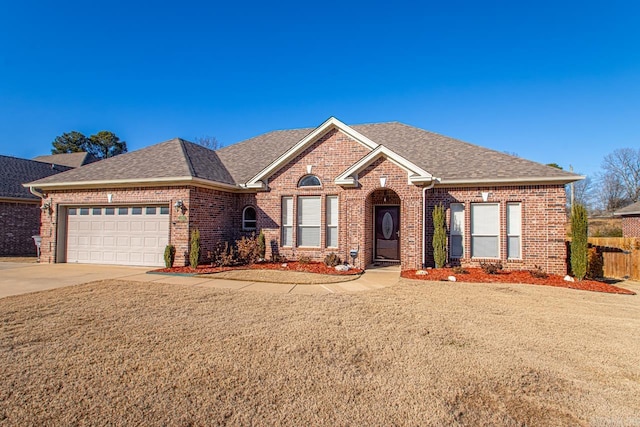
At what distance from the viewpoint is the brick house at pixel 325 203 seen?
11662mm

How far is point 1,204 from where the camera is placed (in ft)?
58.2

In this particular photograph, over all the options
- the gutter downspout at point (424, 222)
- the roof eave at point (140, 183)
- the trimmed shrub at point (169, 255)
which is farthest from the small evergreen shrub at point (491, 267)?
the trimmed shrub at point (169, 255)

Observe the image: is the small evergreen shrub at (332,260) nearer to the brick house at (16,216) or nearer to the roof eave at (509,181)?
the roof eave at (509,181)

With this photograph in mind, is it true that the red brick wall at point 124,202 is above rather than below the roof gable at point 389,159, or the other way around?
below

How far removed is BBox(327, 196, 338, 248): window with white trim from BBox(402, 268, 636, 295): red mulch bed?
302 cm

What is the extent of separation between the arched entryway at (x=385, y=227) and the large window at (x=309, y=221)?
2179 millimetres

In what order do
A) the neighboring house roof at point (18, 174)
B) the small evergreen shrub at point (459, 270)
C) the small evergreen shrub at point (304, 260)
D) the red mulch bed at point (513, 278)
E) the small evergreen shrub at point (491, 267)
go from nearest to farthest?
the red mulch bed at point (513, 278)
the small evergreen shrub at point (459, 270)
the small evergreen shrub at point (491, 267)
the small evergreen shrub at point (304, 260)
the neighboring house roof at point (18, 174)

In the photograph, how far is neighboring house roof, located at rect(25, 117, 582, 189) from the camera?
11.8 metres

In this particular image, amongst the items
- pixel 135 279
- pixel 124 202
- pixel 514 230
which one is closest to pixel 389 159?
pixel 514 230

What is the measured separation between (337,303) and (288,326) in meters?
1.89

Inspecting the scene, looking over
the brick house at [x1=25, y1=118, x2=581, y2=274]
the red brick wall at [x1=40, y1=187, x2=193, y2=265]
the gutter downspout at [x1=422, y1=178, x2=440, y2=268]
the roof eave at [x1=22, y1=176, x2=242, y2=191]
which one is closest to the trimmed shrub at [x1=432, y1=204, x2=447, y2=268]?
the gutter downspout at [x1=422, y1=178, x2=440, y2=268]

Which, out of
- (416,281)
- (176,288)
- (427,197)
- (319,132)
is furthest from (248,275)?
(427,197)

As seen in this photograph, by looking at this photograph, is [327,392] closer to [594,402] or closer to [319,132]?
[594,402]

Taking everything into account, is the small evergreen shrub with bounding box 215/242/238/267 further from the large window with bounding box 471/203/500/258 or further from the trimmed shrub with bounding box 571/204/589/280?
the trimmed shrub with bounding box 571/204/589/280
